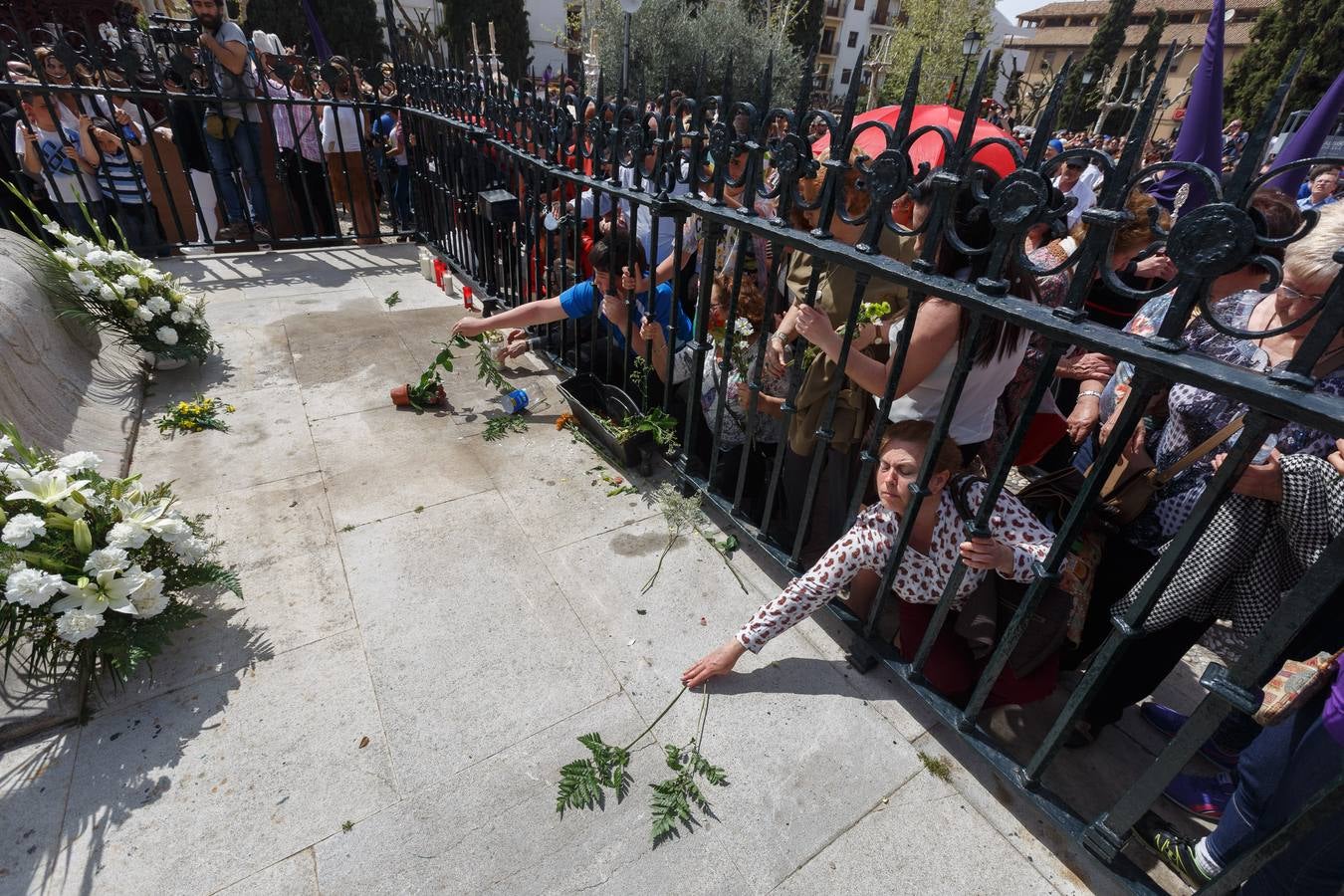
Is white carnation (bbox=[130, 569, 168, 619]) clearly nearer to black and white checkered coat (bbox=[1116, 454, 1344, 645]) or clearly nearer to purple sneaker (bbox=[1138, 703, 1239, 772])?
black and white checkered coat (bbox=[1116, 454, 1344, 645])

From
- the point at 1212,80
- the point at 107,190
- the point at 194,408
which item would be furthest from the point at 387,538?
the point at 107,190

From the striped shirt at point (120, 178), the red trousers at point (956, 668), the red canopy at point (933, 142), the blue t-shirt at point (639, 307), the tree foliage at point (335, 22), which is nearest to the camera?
the red trousers at point (956, 668)

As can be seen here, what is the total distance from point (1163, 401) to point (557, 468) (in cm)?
266

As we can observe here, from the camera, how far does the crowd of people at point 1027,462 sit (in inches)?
63.4

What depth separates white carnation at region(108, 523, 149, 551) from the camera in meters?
1.92

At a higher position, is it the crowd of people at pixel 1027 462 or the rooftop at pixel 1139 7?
the rooftop at pixel 1139 7

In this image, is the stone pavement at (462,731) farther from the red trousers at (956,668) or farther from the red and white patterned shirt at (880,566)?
the red and white patterned shirt at (880,566)

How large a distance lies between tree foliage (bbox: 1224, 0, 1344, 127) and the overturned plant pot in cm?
2592

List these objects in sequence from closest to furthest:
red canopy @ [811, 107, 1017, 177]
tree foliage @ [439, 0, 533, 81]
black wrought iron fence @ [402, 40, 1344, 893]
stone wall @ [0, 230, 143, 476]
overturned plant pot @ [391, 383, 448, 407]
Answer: black wrought iron fence @ [402, 40, 1344, 893]
red canopy @ [811, 107, 1017, 177]
stone wall @ [0, 230, 143, 476]
overturned plant pot @ [391, 383, 448, 407]
tree foliage @ [439, 0, 533, 81]

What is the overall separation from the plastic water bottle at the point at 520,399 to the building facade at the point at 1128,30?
35.6 metres

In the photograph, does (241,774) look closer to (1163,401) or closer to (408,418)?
(408,418)

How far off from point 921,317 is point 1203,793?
179 centimetres

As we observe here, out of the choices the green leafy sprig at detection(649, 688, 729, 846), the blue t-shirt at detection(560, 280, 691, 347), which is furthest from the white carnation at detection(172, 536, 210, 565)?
the blue t-shirt at detection(560, 280, 691, 347)

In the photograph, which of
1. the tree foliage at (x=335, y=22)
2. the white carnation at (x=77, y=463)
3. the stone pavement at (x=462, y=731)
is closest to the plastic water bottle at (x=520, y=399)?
the stone pavement at (x=462, y=731)
